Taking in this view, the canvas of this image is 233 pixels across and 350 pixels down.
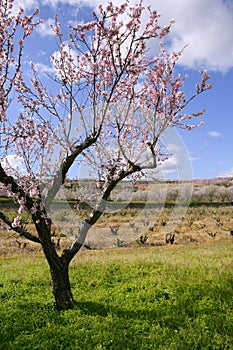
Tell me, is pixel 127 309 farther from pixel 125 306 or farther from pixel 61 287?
pixel 61 287

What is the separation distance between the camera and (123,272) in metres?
12.9

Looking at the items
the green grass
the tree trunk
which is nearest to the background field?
the green grass

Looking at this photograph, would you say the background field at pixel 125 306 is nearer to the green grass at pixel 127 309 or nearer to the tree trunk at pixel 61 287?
the green grass at pixel 127 309

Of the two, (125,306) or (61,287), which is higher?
(61,287)

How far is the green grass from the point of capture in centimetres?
770

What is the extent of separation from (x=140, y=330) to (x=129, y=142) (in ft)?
Result: 18.8

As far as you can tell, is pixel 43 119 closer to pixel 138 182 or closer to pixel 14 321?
pixel 138 182

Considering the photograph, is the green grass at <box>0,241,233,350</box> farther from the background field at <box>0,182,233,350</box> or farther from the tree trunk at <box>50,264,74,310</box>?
the tree trunk at <box>50,264,74,310</box>

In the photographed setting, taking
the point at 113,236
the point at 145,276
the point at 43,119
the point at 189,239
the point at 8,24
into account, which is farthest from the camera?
the point at 113,236

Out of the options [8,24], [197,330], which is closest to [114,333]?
[197,330]

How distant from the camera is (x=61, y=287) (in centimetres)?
946

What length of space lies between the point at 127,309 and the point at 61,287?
191cm

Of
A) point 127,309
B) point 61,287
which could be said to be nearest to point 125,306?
point 127,309

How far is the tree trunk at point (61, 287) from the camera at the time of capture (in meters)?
9.39
